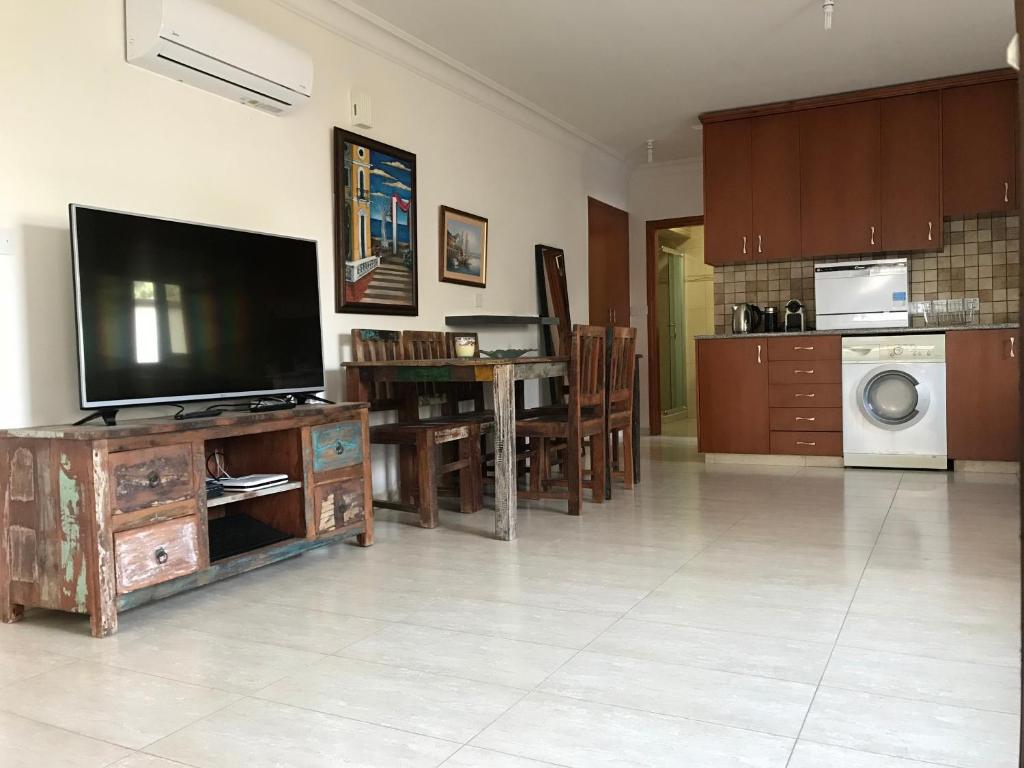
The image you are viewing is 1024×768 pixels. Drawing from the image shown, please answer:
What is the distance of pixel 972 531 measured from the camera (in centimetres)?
351

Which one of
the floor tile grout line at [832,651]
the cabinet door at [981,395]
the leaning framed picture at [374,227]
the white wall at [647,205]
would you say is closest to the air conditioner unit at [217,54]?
the leaning framed picture at [374,227]

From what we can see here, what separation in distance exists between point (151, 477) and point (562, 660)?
1.38 meters

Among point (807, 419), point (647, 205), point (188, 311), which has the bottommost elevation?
point (807, 419)

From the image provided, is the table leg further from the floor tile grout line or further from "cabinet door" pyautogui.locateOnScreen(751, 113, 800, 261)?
"cabinet door" pyautogui.locateOnScreen(751, 113, 800, 261)

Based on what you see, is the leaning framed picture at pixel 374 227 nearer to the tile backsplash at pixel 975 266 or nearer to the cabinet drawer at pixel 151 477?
the cabinet drawer at pixel 151 477

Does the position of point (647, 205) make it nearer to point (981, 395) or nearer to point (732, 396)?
point (732, 396)

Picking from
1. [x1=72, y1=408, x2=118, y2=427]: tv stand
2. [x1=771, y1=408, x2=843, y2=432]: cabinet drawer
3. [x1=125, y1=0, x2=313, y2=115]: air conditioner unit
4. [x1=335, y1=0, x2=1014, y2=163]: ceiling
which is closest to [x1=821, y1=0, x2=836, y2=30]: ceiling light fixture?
[x1=335, y1=0, x2=1014, y2=163]: ceiling

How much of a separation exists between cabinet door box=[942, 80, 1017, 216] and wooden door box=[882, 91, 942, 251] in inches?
2.4

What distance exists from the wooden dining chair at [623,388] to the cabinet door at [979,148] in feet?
8.60

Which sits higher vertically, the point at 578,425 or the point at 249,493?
the point at 578,425

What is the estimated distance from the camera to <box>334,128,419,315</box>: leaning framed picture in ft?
13.8

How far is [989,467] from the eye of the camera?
521 cm

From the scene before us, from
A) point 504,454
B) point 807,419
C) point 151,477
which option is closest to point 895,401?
point 807,419

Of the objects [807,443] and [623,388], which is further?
[807,443]
